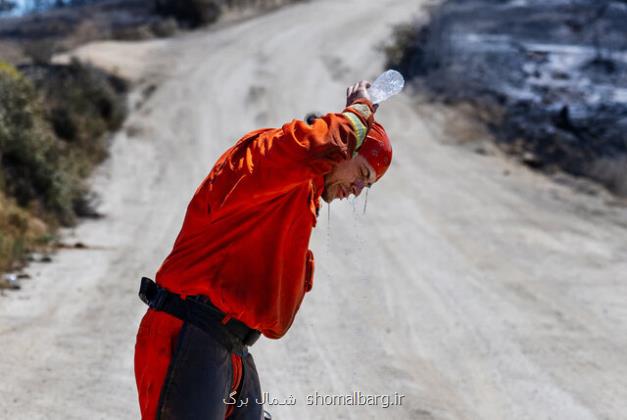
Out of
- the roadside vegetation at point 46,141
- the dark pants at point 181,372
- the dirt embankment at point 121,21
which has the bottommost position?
the dirt embankment at point 121,21

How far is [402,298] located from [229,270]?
17.6 ft

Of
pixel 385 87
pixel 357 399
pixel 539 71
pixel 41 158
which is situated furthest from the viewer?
pixel 539 71

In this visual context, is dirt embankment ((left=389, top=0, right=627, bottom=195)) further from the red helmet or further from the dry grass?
the red helmet

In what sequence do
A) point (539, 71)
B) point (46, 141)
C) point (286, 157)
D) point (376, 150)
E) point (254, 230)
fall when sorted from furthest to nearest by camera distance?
point (539, 71) < point (46, 141) < point (376, 150) < point (254, 230) < point (286, 157)

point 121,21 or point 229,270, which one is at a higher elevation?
point 229,270

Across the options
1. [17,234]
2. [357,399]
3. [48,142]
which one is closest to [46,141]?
[48,142]

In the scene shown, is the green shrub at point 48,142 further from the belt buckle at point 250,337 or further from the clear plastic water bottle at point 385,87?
the clear plastic water bottle at point 385,87

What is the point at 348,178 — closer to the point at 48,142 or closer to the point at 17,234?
the point at 17,234

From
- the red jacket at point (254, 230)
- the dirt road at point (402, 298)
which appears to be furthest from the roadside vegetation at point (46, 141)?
the red jacket at point (254, 230)

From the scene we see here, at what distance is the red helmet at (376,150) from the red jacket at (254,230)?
0.10m

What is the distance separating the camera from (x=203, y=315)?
10.5 feet

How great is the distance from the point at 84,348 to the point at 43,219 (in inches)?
177

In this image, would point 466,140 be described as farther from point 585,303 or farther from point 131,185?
point 585,303

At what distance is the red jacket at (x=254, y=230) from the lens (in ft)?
9.94
